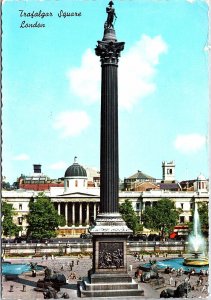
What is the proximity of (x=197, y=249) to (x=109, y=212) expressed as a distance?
54.4 ft

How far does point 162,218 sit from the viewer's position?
47781 millimetres

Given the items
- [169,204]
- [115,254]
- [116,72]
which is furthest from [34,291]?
[169,204]

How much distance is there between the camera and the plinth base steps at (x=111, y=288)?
19.9 m

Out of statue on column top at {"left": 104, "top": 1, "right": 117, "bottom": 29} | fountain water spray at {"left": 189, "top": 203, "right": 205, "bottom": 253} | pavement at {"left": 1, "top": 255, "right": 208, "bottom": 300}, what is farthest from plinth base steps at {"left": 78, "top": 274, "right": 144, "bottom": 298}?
fountain water spray at {"left": 189, "top": 203, "right": 205, "bottom": 253}

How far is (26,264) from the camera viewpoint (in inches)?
1252

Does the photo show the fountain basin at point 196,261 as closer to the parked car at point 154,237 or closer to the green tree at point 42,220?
the parked car at point 154,237

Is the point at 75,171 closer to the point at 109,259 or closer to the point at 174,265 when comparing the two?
the point at 174,265

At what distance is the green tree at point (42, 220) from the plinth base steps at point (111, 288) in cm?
2474

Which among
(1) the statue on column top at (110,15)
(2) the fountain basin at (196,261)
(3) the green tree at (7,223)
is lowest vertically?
(2) the fountain basin at (196,261)

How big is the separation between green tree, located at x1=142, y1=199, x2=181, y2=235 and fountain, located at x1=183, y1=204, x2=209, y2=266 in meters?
3.60

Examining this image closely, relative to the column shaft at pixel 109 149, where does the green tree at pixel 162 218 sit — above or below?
below

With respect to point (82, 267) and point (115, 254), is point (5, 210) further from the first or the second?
point (115, 254)

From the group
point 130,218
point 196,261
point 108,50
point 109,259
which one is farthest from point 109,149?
point 130,218

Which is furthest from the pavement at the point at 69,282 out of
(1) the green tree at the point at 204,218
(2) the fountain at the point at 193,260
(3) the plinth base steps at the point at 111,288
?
(1) the green tree at the point at 204,218
